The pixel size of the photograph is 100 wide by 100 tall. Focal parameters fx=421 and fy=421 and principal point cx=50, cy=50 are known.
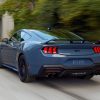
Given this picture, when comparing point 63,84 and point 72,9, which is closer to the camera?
point 63,84

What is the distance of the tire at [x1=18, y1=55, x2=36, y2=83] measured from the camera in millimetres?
10172

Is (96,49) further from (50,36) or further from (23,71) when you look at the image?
(23,71)

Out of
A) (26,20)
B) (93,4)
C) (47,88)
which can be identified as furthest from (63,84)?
(26,20)

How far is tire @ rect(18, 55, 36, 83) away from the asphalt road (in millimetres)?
128

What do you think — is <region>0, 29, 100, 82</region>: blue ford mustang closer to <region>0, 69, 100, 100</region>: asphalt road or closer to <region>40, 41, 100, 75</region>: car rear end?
<region>40, 41, 100, 75</region>: car rear end

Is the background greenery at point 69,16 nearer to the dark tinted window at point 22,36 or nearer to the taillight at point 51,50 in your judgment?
the dark tinted window at point 22,36

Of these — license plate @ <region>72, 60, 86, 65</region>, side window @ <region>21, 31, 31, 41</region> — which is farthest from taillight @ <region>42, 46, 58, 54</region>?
side window @ <region>21, 31, 31, 41</region>

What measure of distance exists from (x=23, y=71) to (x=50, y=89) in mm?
1160

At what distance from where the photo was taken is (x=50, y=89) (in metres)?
9.56

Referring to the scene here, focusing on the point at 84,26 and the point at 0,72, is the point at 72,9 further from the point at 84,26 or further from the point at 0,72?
the point at 0,72

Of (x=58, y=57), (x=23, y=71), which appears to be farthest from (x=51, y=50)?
(x=23, y=71)

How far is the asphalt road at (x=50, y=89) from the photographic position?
8609 millimetres

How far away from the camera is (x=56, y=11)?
12.8 metres

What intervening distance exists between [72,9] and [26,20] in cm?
486
